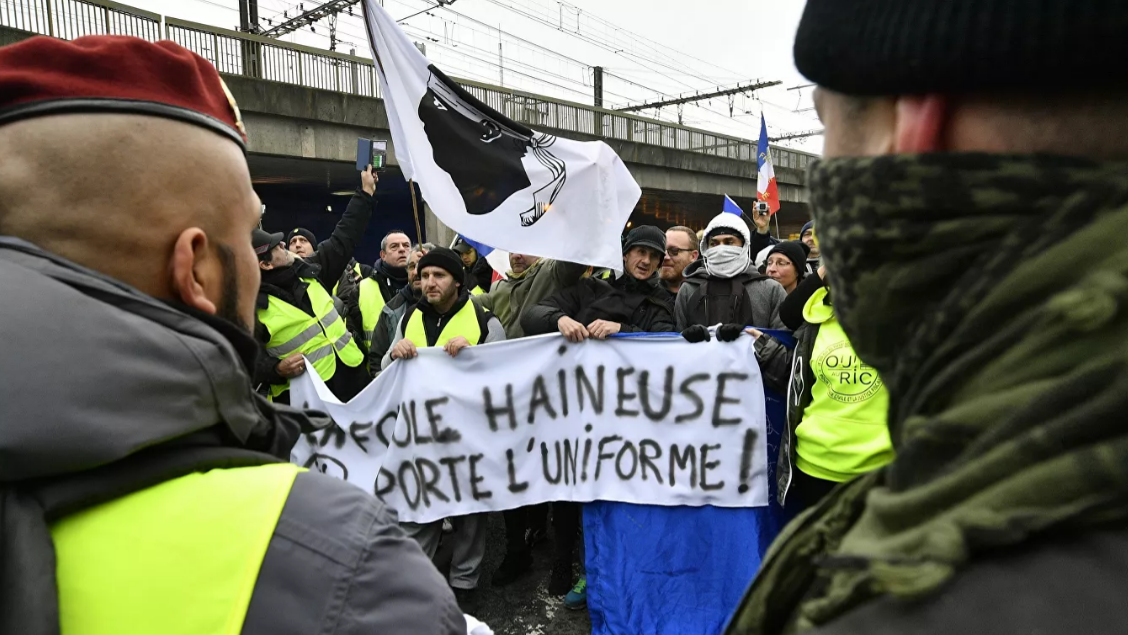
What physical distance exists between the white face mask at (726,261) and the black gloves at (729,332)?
558 millimetres

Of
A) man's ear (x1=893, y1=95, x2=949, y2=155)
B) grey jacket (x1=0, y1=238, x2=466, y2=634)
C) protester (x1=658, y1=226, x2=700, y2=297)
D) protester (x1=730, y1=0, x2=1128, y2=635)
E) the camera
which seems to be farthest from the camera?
protester (x1=658, y1=226, x2=700, y2=297)

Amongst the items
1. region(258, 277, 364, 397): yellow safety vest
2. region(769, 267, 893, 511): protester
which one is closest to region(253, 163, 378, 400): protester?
region(258, 277, 364, 397): yellow safety vest

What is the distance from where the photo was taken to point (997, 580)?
51 centimetres

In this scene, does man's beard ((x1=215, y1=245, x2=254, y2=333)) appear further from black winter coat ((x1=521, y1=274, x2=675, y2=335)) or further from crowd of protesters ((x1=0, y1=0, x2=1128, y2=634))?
black winter coat ((x1=521, y1=274, x2=675, y2=335))

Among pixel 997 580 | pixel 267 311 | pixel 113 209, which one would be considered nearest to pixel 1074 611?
pixel 997 580

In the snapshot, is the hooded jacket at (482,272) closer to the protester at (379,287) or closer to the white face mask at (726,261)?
the protester at (379,287)

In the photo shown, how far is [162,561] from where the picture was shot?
2.94 feet

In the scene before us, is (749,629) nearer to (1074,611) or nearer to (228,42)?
(1074,611)

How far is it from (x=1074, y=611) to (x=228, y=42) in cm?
1629

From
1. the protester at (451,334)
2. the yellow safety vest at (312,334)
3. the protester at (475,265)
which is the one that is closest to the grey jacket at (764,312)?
the protester at (451,334)

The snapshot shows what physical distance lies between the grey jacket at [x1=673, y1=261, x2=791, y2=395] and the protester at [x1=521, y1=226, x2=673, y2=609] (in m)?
0.11

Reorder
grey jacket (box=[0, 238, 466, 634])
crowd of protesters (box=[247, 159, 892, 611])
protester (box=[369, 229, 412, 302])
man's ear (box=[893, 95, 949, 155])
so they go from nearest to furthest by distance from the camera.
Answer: man's ear (box=[893, 95, 949, 155]), grey jacket (box=[0, 238, 466, 634]), crowd of protesters (box=[247, 159, 892, 611]), protester (box=[369, 229, 412, 302])

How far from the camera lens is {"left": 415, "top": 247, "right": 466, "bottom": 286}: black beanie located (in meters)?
4.63

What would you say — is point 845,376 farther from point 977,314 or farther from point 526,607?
point 977,314
